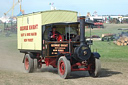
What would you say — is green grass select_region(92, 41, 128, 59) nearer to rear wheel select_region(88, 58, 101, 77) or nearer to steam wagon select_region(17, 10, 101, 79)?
steam wagon select_region(17, 10, 101, 79)

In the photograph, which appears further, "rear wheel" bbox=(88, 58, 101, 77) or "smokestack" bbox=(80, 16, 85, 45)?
"rear wheel" bbox=(88, 58, 101, 77)

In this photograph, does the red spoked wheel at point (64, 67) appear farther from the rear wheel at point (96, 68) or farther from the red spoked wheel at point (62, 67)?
the rear wheel at point (96, 68)

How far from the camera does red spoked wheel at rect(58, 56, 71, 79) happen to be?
1139 centimetres

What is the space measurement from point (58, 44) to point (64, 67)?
132 cm

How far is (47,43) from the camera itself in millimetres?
12594

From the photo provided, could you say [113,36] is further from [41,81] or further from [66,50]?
[41,81]

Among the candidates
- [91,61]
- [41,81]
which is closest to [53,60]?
[91,61]

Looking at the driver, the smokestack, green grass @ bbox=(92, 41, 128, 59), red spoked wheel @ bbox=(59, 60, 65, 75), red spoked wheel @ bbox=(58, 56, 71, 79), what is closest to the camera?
red spoked wheel @ bbox=(58, 56, 71, 79)

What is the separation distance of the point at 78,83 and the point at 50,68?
19.0 feet

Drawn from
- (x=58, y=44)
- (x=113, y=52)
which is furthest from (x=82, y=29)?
(x=113, y=52)

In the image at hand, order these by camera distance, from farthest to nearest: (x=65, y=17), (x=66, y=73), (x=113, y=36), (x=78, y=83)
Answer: (x=113, y=36) < (x=65, y=17) < (x=66, y=73) < (x=78, y=83)

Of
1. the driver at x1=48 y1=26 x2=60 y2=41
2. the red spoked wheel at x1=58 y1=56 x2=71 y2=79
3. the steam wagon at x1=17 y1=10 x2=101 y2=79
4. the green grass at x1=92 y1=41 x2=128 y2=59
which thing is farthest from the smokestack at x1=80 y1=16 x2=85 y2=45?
the green grass at x1=92 y1=41 x2=128 y2=59

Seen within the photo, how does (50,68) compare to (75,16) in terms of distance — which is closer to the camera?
(75,16)

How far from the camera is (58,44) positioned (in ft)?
41.1
